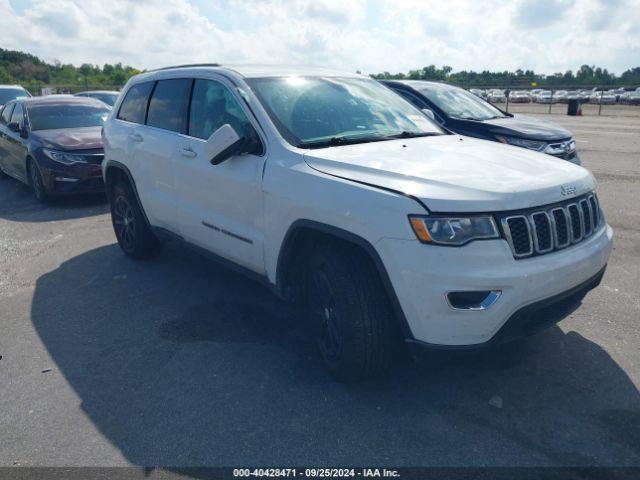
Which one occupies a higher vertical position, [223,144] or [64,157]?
[223,144]

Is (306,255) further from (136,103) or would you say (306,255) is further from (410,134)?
(136,103)

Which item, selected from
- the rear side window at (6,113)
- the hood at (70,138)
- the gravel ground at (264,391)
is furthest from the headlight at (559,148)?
the rear side window at (6,113)

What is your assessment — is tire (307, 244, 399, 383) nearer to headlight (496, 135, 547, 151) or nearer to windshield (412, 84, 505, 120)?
headlight (496, 135, 547, 151)

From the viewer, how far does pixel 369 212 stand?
275cm

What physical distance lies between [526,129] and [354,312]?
5415 mm

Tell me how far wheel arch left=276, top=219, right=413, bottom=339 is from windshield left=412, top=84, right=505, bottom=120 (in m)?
5.08

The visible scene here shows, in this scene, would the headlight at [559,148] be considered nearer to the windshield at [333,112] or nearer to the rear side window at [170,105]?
the windshield at [333,112]

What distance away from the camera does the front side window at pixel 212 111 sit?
→ 384 centimetres

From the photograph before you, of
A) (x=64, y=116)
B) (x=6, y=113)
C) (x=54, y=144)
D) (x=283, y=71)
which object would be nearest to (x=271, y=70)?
(x=283, y=71)

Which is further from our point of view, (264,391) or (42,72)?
(42,72)

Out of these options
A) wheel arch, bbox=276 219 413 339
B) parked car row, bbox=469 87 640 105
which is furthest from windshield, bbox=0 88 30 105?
parked car row, bbox=469 87 640 105

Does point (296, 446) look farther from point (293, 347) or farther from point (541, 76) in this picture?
point (541, 76)

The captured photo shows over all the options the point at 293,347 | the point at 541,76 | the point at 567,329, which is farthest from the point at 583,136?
the point at 541,76

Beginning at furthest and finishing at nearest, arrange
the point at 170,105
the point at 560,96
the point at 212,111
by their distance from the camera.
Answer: the point at 560,96
the point at 170,105
the point at 212,111
